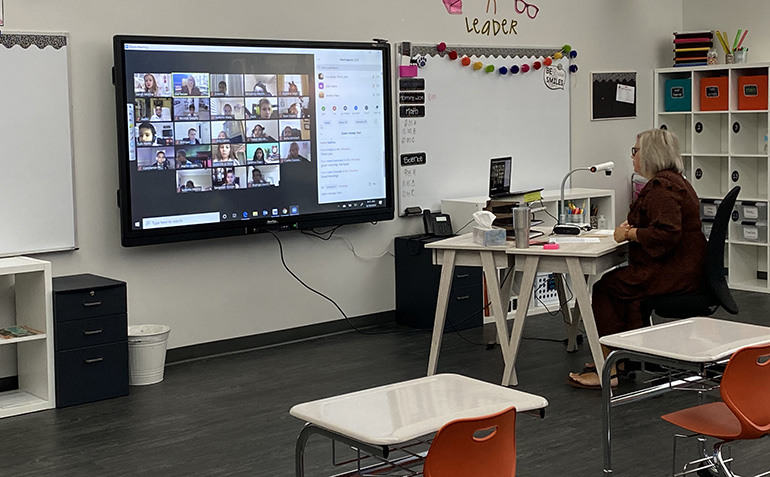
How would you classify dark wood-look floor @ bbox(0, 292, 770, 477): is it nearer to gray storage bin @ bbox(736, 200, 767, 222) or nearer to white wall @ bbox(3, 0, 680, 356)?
white wall @ bbox(3, 0, 680, 356)

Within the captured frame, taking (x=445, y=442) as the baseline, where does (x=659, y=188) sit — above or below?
above

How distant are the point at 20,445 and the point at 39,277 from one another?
3.05 feet

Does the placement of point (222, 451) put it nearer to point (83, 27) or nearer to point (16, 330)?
point (16, 330)

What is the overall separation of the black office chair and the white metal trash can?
8.54 feet

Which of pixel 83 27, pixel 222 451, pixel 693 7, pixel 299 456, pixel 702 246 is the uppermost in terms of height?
pixel 693 7

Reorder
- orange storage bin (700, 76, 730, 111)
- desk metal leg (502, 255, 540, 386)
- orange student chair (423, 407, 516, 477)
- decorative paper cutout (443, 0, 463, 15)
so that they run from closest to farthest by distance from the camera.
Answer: orange student chair (423, 407, 516, 477)
desk metal leg (502, 255, 540, 386)
decorative paper cutout (443, 0, 463, 15)
orange storage bin (700, 76, 730, 111)

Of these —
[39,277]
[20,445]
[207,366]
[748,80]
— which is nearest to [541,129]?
[748,80]

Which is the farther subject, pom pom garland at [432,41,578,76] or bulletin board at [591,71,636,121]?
bulletin board at [591,71,636,121]

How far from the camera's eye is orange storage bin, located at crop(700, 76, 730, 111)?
26.0 feet

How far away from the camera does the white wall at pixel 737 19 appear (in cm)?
802

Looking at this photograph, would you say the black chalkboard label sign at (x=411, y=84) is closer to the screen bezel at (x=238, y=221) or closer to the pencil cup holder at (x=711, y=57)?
the screen bezel at (x=238, y=221)

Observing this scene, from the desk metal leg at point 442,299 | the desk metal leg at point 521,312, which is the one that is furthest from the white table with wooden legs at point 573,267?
the desk metal leg at point 442,299

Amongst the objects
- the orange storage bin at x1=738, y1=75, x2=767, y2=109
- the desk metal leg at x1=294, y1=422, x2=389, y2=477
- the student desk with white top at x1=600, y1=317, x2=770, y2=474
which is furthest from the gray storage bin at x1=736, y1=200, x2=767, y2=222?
the desk metal leg at x1=294, y1=422, x2=389, y2=477

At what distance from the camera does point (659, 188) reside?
507 cm
